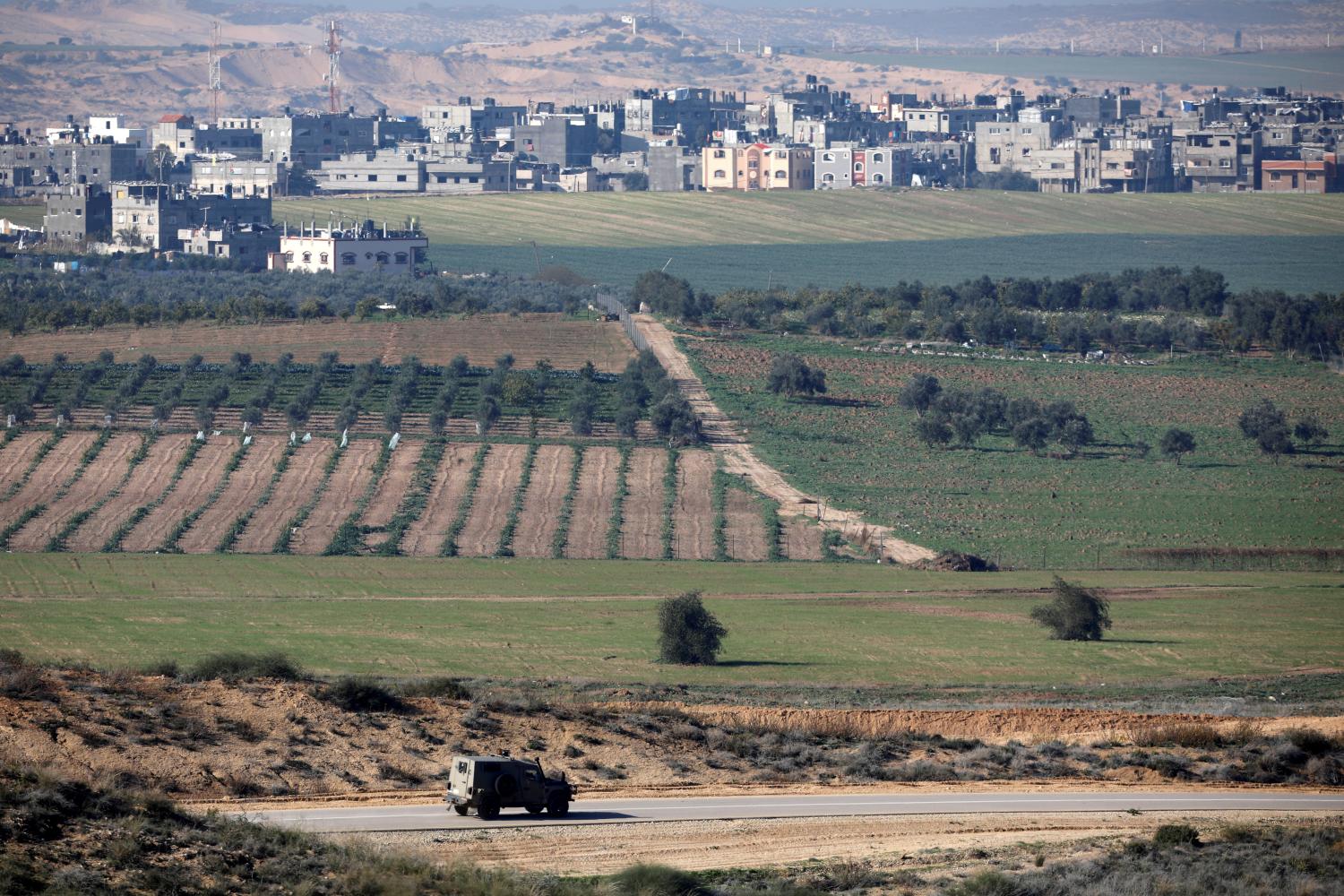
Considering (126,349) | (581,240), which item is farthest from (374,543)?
(581,240)

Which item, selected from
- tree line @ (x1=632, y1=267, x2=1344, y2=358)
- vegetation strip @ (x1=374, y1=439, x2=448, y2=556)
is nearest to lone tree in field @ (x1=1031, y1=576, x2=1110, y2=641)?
vegetation strip @ (x1=374, y1=439, x2=448, y2=556)

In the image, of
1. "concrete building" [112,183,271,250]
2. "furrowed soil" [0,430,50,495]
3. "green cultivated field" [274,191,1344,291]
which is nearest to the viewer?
"furrowed soil" [0,430,50,495]

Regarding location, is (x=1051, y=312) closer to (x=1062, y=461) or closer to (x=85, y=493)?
(x=1062, y=461)

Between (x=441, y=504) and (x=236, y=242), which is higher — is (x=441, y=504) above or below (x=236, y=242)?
below

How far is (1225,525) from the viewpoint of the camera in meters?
71.8

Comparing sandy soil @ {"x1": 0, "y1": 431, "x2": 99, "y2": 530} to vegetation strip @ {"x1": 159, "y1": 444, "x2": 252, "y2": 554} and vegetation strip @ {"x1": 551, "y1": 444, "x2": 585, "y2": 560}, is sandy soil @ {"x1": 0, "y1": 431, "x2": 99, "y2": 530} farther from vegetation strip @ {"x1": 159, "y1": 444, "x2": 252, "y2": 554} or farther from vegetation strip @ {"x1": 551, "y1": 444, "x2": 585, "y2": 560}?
vegetation strip @ {"x1": 551, "y1": 444, "x2": 585, "y2": 560}

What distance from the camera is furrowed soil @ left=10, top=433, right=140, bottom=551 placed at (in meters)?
63.9

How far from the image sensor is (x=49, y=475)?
72.8 m

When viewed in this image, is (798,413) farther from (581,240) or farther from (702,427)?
(581,240)

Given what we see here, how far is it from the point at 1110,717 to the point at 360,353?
68.4m

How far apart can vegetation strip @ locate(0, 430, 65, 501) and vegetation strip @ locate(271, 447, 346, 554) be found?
34.8 ft

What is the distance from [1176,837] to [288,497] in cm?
4928

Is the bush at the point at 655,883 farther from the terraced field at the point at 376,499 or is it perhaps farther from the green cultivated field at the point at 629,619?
the terraced field at the point at 376,499

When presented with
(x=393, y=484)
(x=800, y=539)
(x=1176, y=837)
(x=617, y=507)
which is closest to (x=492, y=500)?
(x=393, y=484)
